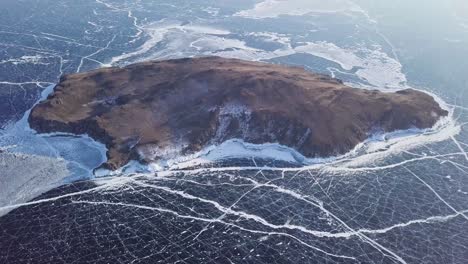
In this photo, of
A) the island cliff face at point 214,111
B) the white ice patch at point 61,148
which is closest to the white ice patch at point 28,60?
the island cliff face at point 214,111

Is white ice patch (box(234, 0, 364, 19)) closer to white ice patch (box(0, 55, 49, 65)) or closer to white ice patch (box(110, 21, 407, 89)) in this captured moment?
white ice patch (box(110, 21, 407, 89))

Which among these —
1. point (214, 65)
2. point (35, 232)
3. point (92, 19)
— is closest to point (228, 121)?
point (214, 65)

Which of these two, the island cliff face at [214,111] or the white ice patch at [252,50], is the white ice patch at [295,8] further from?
the island cliff face at [214,111]

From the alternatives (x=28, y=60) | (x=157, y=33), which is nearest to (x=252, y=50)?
(x=157, y=33)

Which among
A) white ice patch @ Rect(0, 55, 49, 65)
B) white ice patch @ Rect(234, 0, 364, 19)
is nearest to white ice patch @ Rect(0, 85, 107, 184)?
white ice patch @ Rect(0, 55, 49, 65)

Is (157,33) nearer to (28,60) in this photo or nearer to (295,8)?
(28,60)
